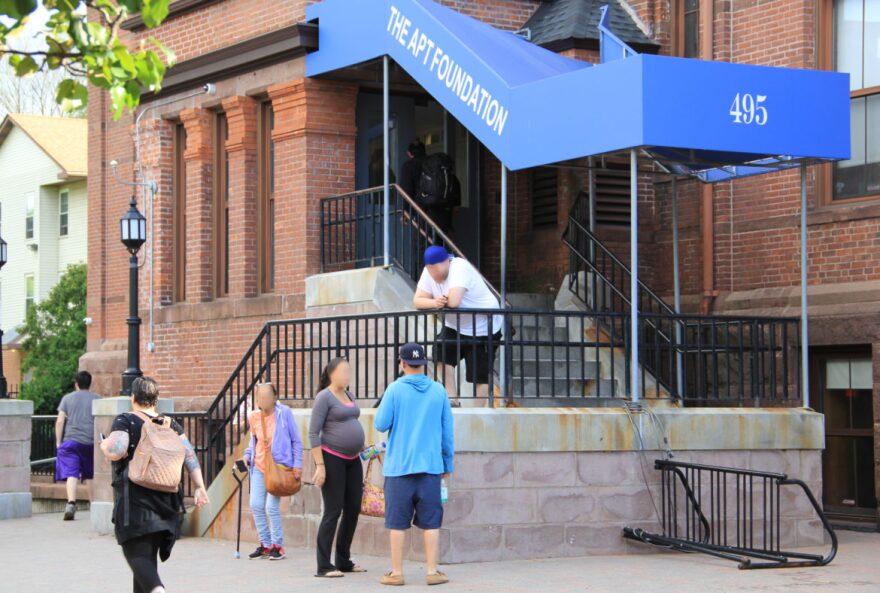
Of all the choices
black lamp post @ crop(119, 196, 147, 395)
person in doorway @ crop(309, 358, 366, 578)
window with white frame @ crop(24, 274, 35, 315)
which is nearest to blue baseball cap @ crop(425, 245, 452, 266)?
person in doorway @ crop(309, 358, 366, 578)

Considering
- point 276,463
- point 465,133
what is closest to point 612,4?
point 465,133

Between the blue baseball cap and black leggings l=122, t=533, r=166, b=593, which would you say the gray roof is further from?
black leggings l=122, t=533, r=166, b=593

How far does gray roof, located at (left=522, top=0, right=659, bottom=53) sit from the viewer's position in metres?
16.6

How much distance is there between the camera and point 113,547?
1443 cm

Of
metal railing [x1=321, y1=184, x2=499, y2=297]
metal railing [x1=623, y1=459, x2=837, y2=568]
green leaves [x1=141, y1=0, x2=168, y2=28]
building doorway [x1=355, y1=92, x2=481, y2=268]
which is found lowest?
metal railing [x1=623, y1=459, x2=837, y2=568]

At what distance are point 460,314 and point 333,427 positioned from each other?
1691mm

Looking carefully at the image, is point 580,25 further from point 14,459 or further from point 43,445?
point 43,445

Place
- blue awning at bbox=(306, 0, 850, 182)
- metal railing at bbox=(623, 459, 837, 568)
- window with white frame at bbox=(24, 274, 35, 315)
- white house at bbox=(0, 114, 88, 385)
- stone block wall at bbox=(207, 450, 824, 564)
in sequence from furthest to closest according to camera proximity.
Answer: window with white frame at bbox=(24, 274, 35, 315) < white house at bbox=(0, 114, 88, 385) < blue awning at bbox=(306, 0, 850, 182) < stone block wall at bbox=(207, 450, 824, 564) < metal railing at bbox=(623, 459, 837, 568)

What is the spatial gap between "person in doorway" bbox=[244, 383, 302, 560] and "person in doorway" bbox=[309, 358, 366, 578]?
108cm

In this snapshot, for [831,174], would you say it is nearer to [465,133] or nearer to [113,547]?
[465,133]

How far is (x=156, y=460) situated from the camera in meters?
9.01

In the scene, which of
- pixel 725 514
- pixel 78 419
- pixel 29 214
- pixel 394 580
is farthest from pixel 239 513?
pixel 29 214

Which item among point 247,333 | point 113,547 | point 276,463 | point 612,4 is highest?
point 612,4

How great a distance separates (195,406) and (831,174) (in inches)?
344
